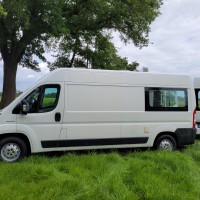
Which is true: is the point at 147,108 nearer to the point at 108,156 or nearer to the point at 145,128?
the point at 145,128

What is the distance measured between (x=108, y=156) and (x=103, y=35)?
19.4 meters

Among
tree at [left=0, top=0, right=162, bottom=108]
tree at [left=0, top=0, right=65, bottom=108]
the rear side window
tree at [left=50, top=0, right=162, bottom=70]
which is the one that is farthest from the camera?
tree at [left=50, top=0, right=162, bottom=70]

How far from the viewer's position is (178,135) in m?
10.3

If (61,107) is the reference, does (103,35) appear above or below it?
above

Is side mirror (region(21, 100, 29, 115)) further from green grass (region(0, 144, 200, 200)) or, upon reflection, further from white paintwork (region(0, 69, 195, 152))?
green grass (region(0, 144, 200, 200))

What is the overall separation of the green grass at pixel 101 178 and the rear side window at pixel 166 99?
1888mm

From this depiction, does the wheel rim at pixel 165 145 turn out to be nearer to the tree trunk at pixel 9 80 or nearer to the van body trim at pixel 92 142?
the van body trim at pixel 92 142

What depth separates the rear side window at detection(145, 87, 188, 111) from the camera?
33.0ft

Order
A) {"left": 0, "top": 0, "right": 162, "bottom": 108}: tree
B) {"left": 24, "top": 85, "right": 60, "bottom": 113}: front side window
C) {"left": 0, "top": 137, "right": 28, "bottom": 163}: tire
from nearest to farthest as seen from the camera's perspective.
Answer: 1. {"left": 0, "top": 137, "right": 28, "bottom": 163}: tire
2. {"left": 24, "top": 85, "right": 60, "bottom": 113}: front side window
3. {"left": 0, "top": 0, "right": 162, "bottom": 108}: tree

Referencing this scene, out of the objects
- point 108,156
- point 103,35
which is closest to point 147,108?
point 108,156

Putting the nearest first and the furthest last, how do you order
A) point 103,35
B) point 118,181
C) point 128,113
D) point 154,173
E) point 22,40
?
point 118,181
point 154,173
point 128,113
point 22,40
point 103,35

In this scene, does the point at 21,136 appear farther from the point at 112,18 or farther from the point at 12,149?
the point at 112,18

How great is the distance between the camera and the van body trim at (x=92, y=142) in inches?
349

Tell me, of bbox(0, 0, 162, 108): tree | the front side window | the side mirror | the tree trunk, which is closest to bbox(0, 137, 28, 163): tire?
the side mirror
